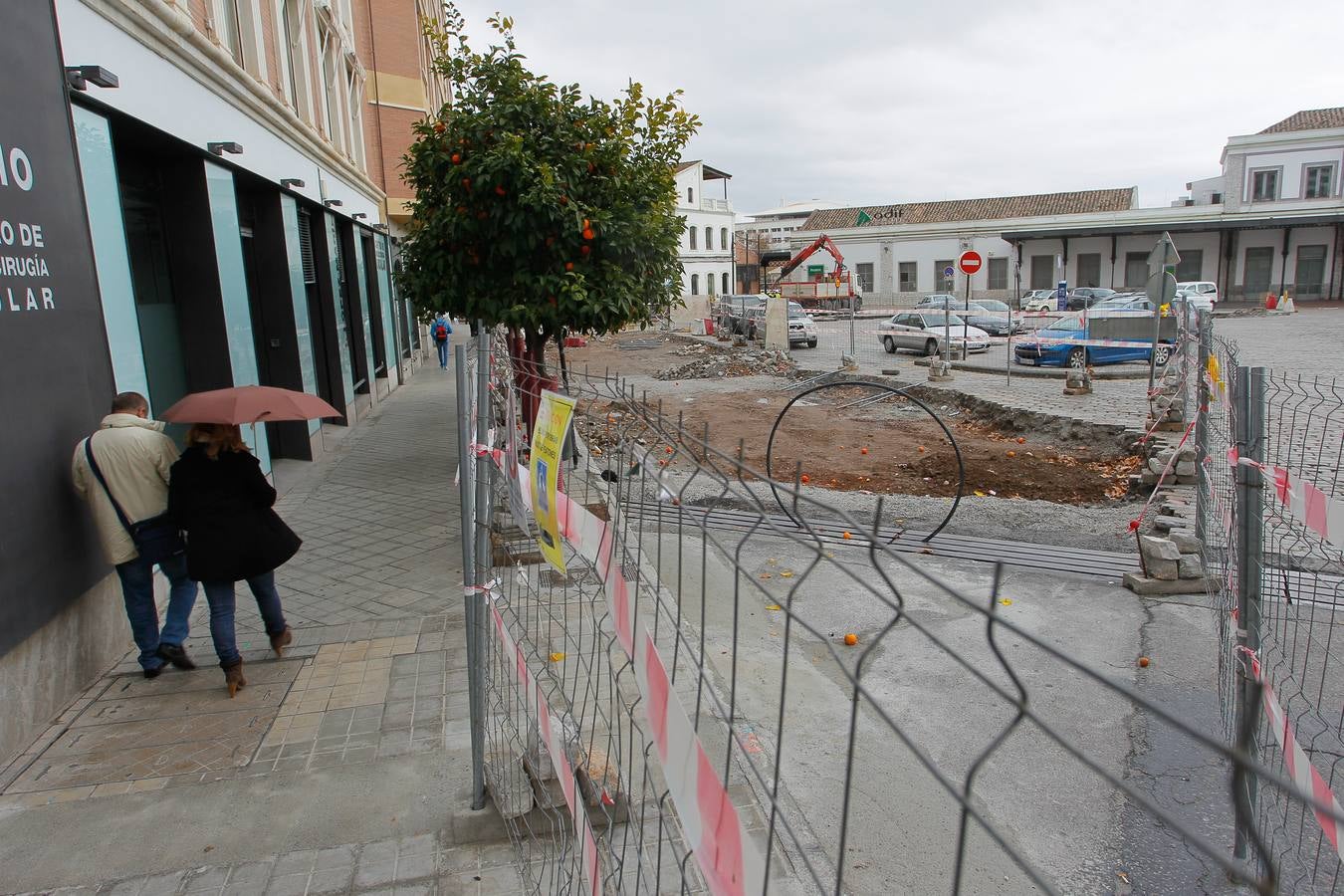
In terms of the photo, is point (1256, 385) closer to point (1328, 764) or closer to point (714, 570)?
point (1328, 764)

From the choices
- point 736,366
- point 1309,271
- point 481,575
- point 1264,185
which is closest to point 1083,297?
point 1309,271

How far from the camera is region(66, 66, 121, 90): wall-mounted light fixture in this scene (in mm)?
5535

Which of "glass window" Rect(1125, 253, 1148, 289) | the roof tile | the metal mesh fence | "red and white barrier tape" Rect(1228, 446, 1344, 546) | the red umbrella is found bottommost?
the metal mesh fence

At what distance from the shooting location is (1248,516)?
10.6 feet

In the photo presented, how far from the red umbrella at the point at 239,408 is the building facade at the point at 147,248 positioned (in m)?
0.76

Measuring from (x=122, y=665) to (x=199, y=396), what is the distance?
1.78 metres

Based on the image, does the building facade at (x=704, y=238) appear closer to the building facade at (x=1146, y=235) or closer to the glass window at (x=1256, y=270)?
the building facade at (x=1146, y=235)

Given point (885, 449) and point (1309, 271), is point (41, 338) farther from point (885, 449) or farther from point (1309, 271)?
point (1309, 271)

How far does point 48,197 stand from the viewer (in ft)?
16.4

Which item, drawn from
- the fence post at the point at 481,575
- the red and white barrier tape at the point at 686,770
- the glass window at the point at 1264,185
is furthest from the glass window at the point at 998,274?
the red and white barrier tape at the point at 686,770

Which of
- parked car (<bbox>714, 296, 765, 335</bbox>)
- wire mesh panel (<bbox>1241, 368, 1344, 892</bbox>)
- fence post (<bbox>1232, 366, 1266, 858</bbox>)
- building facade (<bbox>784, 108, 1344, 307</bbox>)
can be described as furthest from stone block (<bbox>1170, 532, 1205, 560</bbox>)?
building facade (<bbox>784, 108, 1344, 307</bbox>)

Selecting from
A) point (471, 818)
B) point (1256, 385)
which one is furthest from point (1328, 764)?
point (471, 818)

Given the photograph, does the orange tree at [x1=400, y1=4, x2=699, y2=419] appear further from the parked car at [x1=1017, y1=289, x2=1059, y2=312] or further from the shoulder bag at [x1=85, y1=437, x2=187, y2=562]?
the parked car at [x1=1017, y1=289, x2=1059, y2=312]

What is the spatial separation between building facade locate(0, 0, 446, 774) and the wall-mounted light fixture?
1 centimetres
